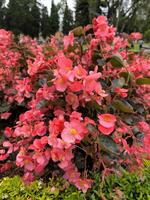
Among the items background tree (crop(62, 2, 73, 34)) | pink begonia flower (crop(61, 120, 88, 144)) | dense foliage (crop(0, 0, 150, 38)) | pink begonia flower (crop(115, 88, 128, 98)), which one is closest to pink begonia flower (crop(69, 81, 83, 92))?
pink begonia flower (crop(61, 120, 88, 144))

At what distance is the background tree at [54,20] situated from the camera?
41431 millimetres

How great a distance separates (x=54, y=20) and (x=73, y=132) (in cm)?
4122

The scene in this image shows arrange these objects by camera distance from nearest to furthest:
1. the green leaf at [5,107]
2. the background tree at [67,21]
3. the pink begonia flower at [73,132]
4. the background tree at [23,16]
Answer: the pink begonia flower at [73,132]
the green leaf at [5,107]
the background tree at [23,16]
the background tree at [67,21]

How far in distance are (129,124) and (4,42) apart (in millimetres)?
1814

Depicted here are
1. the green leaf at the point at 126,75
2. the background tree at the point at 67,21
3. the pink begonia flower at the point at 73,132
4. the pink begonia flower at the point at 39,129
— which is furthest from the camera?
the background tree at the point at 67,21

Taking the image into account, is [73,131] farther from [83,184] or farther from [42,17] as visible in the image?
[42,17]

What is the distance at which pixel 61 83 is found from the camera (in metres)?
1.64

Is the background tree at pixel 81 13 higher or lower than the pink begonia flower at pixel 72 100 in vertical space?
lower

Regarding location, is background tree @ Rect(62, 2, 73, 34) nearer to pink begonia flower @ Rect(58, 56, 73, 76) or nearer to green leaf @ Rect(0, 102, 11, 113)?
green leaf @ Rect(0, 102, 11, 113)

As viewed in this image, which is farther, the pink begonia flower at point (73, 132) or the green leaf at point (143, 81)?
the green leaf at point (143, 81)

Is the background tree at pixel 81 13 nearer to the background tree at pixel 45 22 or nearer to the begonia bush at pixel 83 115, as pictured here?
the background tree at pixel 45 22

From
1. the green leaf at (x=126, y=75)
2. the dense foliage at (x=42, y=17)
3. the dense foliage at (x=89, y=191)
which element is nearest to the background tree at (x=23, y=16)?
the dense foliage at (x=42, y=17)

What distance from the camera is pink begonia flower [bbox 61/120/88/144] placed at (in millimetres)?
1544

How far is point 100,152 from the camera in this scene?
176 cm
